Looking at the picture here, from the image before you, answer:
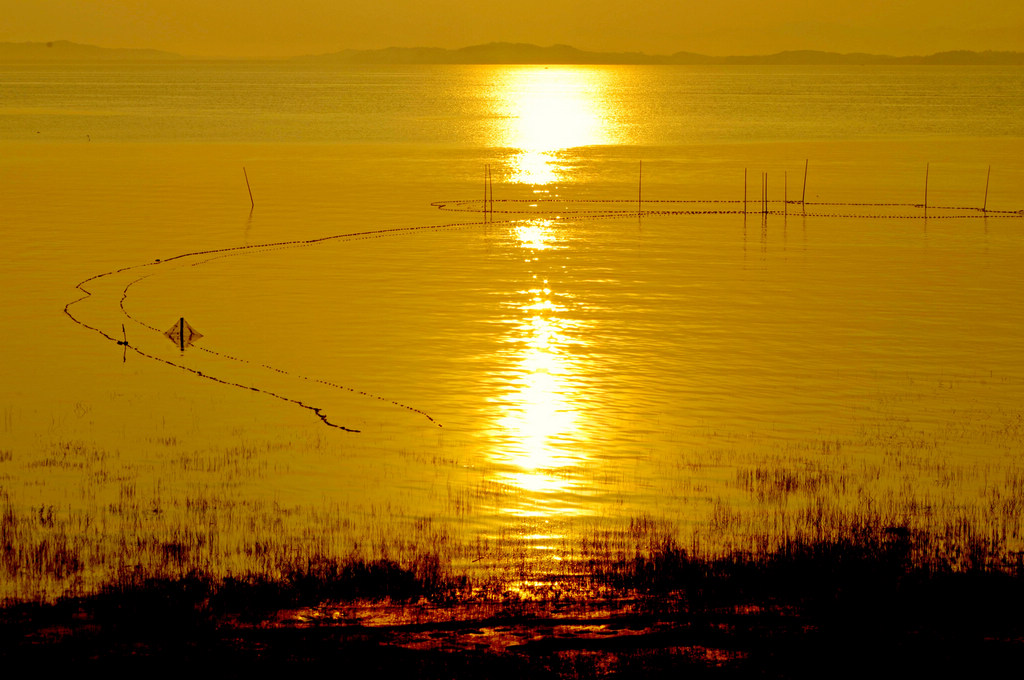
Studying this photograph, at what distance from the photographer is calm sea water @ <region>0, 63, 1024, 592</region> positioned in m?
15.5

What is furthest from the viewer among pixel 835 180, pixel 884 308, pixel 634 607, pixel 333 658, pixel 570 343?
pixel 835 180

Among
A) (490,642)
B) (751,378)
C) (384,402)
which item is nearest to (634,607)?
(490,642)

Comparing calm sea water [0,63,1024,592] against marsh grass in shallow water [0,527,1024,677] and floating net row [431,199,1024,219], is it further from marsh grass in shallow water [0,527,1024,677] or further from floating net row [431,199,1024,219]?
marsh grass in shallow water [0,527,1024,677]

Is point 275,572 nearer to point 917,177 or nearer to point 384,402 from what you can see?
point 384,402

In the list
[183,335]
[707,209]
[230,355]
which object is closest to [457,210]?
[707,209]

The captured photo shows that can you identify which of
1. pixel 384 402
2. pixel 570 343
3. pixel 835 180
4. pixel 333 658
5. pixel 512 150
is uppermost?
pixel 512 150

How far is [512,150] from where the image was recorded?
312 ft

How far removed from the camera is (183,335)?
26234mm

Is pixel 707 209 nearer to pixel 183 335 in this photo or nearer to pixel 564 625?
pixel 183 335

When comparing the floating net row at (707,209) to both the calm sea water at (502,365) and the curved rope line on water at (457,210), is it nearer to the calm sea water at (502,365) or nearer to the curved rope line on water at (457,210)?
the curved rope line on water at (457,210)

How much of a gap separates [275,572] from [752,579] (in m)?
4.64

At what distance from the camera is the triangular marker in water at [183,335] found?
25.9 metres

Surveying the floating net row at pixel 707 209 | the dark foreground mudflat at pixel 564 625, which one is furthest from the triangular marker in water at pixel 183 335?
the floating net row at pixel 707 209

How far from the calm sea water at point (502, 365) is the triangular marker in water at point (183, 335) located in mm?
377
